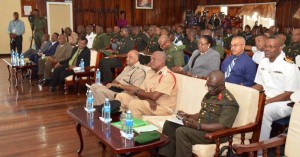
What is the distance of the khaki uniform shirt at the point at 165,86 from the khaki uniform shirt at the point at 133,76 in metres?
0.45

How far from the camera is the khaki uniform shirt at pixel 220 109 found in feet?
8.77

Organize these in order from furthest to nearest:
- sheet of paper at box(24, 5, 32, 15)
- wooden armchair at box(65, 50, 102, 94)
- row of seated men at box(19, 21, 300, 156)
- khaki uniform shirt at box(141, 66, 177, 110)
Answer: sheet of paper at box(24, 5, 32, 15), wooden armchair at box(65, 50, 102, 94), khaki uniform shirt at box(141, 66, 177, 110), row of seated men at box(19, 21, 300, 156)

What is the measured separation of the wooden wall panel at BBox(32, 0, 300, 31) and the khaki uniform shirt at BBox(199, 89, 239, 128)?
8626 mm

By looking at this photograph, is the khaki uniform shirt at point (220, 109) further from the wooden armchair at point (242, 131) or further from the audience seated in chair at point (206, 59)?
the audience seated in chair at point (206, 59)

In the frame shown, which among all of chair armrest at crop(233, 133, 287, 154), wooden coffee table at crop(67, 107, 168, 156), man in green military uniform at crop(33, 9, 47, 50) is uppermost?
man in green military uniform at crop(33, 9, 47, 50)

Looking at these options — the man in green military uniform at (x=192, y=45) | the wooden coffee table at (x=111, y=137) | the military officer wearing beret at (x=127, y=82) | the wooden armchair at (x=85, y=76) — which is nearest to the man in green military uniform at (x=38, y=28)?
the wooden armchair at (x=85, y=76)

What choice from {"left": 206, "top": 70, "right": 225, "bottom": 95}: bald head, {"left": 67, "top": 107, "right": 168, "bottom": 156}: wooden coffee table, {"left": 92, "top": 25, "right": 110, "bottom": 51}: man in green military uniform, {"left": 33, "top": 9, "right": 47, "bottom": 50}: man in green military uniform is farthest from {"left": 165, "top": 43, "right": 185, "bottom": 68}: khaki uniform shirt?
{"left": 33, "top": 9, "right": 47, "bottom": 50}: man in green military uniform

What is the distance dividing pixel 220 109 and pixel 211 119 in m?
0.12

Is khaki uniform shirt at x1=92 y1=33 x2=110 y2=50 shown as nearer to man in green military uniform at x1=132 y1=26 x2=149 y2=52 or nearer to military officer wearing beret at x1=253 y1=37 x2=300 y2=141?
man in green military uniform at x1=132 y1=26 x2=149 y2=52

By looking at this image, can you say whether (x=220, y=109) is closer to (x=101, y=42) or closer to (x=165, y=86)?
(x=165, y=86)

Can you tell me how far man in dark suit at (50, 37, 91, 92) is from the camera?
250 inches

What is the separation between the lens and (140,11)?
13.6 metres

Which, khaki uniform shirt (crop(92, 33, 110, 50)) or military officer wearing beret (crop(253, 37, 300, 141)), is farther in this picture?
khaki uniform shirt (crop(92, 33, 110, 50))

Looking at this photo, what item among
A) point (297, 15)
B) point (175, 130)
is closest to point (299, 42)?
point (175, 130)
